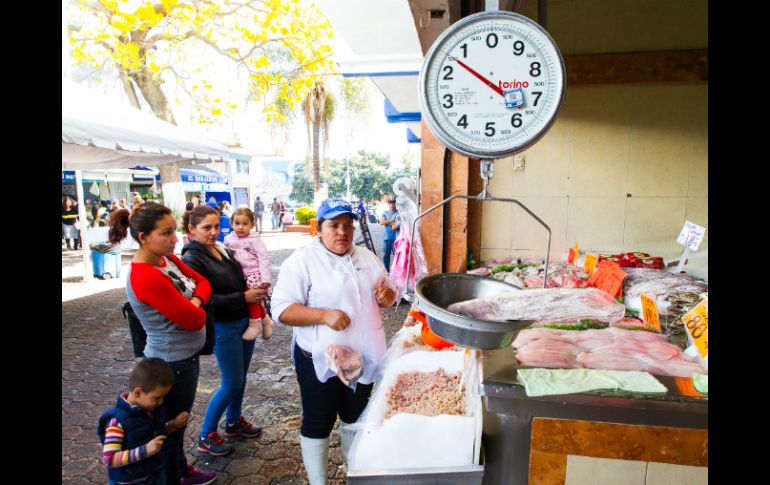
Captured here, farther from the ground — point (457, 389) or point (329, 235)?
point (329, 235)

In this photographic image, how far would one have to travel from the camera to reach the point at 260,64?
10.4 meters

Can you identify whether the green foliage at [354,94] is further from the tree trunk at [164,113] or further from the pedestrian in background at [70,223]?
the pedestrian in background at [70,223]

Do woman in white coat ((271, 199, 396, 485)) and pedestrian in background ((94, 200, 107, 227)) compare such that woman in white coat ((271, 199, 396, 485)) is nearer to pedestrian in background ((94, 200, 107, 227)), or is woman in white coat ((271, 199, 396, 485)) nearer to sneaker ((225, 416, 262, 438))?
sneaker ((225, 416, 262, 438))

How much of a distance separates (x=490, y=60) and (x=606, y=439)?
152 cm

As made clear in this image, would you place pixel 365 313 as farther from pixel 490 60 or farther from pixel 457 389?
pixel 490 60

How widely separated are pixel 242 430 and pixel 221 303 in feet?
4.07

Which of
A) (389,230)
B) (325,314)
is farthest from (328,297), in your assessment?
(389,230)

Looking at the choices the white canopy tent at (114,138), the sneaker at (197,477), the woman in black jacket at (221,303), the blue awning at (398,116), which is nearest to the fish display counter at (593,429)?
the woman in black jacket at (221,303)

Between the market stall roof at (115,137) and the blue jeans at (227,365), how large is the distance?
3484 mm

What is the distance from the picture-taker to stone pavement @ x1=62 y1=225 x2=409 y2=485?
10.7 ft

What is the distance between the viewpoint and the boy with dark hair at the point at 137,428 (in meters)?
2.25

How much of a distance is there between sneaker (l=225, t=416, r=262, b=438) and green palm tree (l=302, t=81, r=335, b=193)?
22100 millimetres

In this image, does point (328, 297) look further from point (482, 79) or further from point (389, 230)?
point (389, 230)

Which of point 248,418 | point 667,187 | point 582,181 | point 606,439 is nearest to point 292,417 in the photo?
point 248,418
